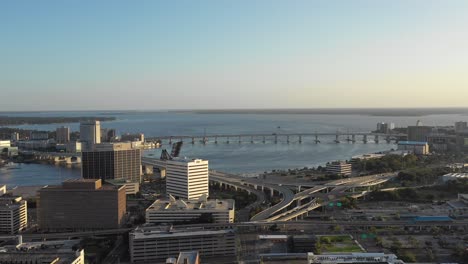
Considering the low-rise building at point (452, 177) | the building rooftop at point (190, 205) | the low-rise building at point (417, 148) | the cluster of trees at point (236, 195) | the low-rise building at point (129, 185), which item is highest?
the low-rise building at point (417, 148)

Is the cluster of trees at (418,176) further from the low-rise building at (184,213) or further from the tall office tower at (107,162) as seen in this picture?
the tall office tower at (107,162)

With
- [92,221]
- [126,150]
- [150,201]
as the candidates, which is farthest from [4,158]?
[92,221]

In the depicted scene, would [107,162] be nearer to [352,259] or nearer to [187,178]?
[187,178]

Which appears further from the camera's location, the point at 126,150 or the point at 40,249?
the point at 126,150

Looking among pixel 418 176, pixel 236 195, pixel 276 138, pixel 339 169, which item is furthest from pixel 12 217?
pixel 276 138

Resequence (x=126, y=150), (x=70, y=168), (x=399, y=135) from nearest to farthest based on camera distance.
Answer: (x=126, y=150) → (x=70, y=168) → (x=399, y=135)

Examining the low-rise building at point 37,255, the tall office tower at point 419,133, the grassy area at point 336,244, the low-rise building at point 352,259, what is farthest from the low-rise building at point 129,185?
the tall office tower at point 419,133

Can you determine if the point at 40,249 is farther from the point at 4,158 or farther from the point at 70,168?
the point at 4,158
